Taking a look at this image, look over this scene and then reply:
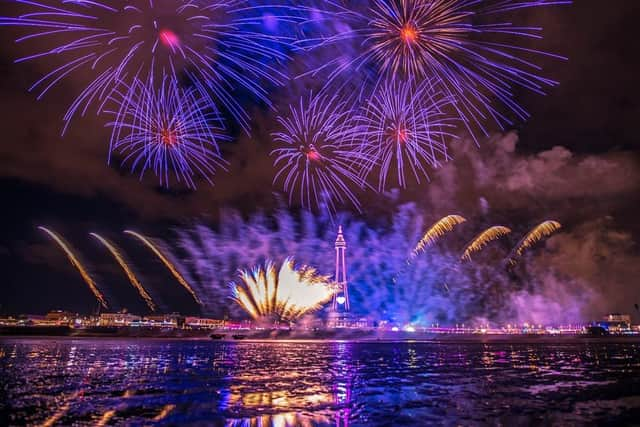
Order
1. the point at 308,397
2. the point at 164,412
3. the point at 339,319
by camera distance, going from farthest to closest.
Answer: the point at 339,319
the point at 308,397
the point at 164,412

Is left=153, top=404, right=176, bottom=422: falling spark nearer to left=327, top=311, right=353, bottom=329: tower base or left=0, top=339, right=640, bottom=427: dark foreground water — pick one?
left=0, top=339, right=640, bottom=427: dark foreground water

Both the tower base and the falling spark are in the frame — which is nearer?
the falling spark

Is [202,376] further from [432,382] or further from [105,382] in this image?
[432,382]

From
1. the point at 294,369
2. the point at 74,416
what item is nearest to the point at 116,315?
the point at 294,369

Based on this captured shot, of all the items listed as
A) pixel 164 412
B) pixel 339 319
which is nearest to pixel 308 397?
pixel 164 412

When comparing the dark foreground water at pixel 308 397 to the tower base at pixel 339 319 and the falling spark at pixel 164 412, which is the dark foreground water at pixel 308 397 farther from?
the tower base at pixel 339 319

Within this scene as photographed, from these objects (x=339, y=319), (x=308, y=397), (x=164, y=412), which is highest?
(x=339, y=319)

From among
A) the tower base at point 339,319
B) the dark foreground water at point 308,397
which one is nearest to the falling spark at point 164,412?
the dark foreground water at point 308,397

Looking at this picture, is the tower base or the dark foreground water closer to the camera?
the dark foreground water

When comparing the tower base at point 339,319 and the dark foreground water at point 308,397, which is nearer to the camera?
the dark foreground water at point 308,397

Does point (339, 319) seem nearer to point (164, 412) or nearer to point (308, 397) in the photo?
point (308, 397)

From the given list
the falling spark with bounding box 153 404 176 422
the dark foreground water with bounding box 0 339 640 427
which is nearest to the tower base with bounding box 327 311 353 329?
the dark foreground water with bounding box 0 339 640 427
